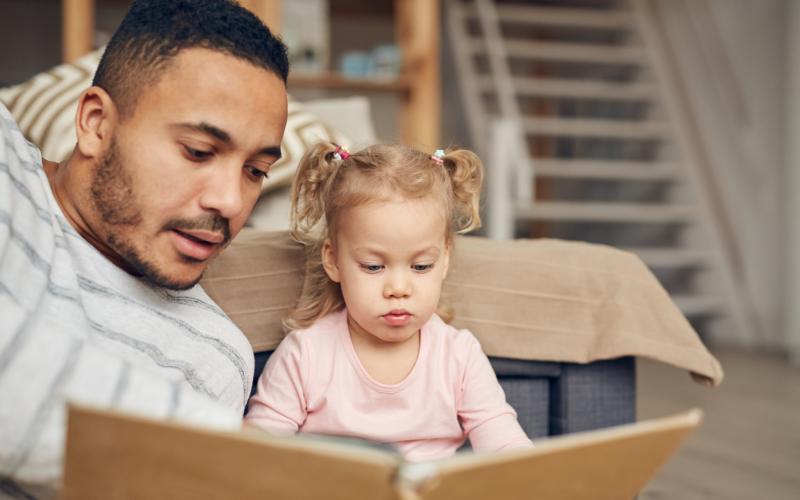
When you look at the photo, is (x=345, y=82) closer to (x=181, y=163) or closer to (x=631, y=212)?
(x=631, y=212)

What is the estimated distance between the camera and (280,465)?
1.66 feet

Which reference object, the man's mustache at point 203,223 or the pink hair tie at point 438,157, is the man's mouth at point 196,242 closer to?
the man's mustache at point 203,223

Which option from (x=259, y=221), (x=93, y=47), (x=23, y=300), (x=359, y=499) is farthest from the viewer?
(x=93, y=47)

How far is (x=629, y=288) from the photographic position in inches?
49.8

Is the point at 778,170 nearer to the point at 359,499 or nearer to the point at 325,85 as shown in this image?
the point at 325,85

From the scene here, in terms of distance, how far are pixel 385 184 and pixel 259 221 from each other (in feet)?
2.34

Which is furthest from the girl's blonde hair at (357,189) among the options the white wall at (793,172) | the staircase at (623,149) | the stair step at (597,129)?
the stair step at (597,129)

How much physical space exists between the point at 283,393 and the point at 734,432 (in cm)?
191

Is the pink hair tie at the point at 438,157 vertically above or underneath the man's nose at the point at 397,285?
above

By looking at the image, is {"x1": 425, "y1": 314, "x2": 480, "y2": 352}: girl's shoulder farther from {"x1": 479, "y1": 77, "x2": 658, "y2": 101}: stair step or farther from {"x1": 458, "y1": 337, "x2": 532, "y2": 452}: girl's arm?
{"x1": 479, "y1": 77, "x2": 658, "y2": 101}: stair step

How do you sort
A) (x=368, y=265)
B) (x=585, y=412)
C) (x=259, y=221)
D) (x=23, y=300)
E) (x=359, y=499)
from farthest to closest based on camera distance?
(x=259, y=221) < (x=585, y=412) < (x=368, y=265) < (x=23, y=300) < (x=359, y=499)

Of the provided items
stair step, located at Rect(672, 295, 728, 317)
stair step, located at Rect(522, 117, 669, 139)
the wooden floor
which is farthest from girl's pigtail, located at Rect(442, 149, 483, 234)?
stair step, located at Rect(522, 117, 669, 139)

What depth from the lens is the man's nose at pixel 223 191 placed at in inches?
32.1

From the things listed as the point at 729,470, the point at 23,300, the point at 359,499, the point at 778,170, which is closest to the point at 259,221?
the point at 23,300
